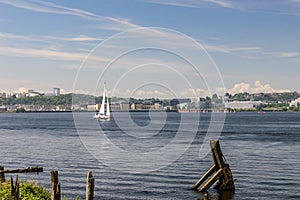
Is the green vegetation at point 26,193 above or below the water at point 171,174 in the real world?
above

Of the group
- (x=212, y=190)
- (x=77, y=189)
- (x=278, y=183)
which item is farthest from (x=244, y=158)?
(x=77, y=189)

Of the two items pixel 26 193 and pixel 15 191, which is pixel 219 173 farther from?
pixel 15 191

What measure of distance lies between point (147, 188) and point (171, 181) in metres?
4.51

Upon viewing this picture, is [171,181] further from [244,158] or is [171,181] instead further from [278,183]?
[244,158]

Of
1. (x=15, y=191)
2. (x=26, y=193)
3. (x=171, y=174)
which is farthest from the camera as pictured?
(x=171, y=174)

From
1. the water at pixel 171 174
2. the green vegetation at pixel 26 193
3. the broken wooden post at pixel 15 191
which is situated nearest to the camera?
the broken wooden post at pixel 15 191

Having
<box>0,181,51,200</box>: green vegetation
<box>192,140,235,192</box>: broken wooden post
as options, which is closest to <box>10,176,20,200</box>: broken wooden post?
<box>0,181,51,200</box>: green vegetation

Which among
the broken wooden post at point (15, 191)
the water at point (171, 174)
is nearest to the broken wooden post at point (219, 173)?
the water at point (171, 174)

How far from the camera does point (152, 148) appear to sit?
90.4 meters

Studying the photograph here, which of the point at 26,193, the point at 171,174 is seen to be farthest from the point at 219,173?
the point at 26,193

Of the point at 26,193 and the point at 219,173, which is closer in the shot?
the point at 26,193

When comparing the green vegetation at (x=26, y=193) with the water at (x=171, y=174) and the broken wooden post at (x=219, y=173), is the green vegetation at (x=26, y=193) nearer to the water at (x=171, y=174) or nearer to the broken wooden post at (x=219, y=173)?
the water at (x=171, y=174)

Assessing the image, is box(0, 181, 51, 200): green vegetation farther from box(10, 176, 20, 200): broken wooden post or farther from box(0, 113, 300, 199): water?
box(0, 113, 300, 199): water

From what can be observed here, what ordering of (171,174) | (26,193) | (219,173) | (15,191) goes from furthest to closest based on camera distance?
(171,174) < (219,173) < (26,193) < (15,191)
